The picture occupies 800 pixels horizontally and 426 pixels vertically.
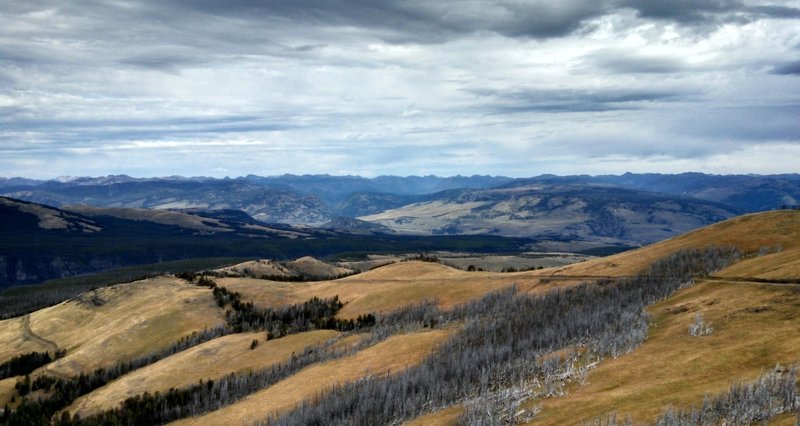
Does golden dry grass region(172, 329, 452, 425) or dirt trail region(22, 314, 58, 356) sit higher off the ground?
golden dry grass region(172, 329, 452, 425)

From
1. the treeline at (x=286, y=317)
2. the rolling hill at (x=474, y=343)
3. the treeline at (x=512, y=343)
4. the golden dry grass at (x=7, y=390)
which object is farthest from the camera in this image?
the treeline at (x=286, y=317)

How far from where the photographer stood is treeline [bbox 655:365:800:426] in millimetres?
28969

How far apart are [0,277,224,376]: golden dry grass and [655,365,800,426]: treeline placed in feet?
371

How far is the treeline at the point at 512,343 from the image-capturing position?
170 ft

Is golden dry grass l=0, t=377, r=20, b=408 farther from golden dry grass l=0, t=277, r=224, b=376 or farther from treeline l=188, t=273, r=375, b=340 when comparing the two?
treeline l=188, t=273, r=375, b=340

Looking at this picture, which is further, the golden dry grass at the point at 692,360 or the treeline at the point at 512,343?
the treeline at the point at 512,343

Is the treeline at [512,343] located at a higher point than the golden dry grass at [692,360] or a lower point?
lower

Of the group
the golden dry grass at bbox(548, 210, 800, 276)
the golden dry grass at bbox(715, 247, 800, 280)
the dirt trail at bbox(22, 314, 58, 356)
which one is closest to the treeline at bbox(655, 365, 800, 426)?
the golden dry grass at bbox(715, 247, 800, 280)

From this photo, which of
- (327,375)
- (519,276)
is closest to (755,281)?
(519,276)

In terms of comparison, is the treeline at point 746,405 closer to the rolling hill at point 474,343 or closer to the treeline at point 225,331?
the rolling hill at point 474,343

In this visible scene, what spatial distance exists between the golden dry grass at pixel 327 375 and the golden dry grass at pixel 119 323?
178ft

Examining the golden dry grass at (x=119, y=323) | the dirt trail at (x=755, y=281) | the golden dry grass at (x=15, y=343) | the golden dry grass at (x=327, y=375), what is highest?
the dirt trail at (x=755, y=281)

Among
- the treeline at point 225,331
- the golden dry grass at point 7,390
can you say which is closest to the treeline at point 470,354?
the treeline at point 225,331

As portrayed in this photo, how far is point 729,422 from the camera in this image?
94.6ft
